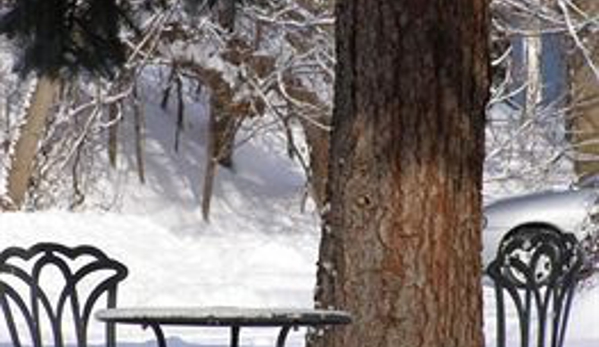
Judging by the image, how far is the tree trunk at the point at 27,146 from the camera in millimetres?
19609

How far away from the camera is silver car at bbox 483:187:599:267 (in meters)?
15.7

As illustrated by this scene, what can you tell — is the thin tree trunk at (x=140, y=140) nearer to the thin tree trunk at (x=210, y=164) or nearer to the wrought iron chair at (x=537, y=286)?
the thin tree trunk at (x=210, y=164)

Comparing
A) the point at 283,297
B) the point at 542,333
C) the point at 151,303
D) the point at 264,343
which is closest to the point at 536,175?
the point at 283,297

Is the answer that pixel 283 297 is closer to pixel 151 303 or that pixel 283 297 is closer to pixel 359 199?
pixel 151 303

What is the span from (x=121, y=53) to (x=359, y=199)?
1.36m

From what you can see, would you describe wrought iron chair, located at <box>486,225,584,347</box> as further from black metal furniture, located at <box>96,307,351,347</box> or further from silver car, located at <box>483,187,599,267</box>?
silver car, located at <box>483,187,599,267</box>

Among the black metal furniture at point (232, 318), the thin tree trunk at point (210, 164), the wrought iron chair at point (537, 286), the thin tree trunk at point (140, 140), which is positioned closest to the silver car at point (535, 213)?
the thin tree trunk at point (210, 164)

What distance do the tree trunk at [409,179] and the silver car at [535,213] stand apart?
9175 mm

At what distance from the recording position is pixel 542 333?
24.5 feet

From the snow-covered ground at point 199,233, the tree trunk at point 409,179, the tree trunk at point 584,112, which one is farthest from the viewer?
the tree trunk at point 584,112

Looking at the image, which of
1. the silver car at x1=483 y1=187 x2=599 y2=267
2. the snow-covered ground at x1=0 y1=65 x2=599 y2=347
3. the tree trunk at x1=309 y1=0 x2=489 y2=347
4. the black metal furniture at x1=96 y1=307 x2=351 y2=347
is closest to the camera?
the black metal furniture at x1=96 y1=307 x2=351 y2=347

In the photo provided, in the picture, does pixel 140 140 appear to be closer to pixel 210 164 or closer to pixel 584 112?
pixel 210 164

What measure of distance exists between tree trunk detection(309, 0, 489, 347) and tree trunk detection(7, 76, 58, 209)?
1347 cm

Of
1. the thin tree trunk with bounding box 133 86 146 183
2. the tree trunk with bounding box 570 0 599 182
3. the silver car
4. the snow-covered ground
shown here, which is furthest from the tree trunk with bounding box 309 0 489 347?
the thin tree trunk with bounding box 133 86 146 183
